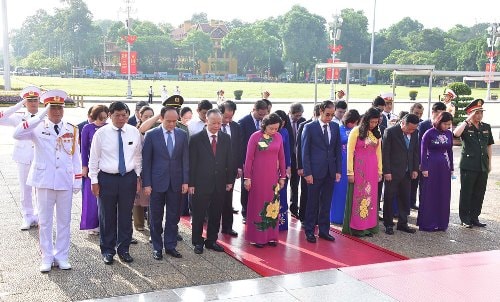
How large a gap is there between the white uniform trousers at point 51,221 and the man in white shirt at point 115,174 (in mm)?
330

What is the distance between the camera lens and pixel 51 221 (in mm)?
5223

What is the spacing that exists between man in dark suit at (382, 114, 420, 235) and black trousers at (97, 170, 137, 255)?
3351 millimetres

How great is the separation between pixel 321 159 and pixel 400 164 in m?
1.24

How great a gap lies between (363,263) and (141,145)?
2729 mm

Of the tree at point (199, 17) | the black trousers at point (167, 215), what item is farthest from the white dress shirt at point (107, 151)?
the tree at point (199, 17)

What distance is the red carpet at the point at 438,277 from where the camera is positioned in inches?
195

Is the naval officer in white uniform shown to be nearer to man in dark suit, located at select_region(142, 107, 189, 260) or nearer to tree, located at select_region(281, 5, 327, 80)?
man in dark suit, located at select_region(142, 107, 189, 260)

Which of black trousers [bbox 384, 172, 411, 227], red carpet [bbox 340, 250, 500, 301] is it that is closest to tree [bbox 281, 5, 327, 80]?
black trousers [bbox 384, 172, 411, 227]

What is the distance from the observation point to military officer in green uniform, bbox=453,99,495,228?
23.8 ft

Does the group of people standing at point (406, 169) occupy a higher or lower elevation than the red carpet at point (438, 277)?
higher

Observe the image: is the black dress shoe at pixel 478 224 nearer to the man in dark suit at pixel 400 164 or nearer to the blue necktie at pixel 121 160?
the man in dark suit at pixel 400 164

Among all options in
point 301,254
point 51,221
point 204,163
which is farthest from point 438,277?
point 51,221

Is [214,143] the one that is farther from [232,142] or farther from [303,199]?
[303,199]

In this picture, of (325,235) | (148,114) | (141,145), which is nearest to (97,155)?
(141,145)
